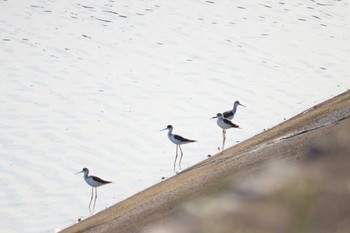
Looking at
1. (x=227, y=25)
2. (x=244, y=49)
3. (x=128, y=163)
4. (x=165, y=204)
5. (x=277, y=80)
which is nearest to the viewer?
(x=165, y=204)

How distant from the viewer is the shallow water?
19.9 meters

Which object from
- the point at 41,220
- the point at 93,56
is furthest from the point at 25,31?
the point at 41,220

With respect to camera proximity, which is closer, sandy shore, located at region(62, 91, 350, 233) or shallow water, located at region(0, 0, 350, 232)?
sandy shore, located at region(62, 91, 350, 233)

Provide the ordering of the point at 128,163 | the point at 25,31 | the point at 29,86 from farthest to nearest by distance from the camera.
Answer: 1. the point at 25,31
2. the point at 29,86
3. the point at 128,163

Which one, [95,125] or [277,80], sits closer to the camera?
[95,125]

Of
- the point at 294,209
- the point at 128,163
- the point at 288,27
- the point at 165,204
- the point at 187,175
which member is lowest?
the point at 288,27

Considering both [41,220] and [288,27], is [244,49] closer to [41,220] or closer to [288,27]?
[288,27]

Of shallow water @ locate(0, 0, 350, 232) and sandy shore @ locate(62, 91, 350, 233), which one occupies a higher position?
sandy shore @ locate(62, 91, 350, 233)

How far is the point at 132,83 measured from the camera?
28.5m

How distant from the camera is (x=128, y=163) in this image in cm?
2109

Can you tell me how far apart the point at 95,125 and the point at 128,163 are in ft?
9.47

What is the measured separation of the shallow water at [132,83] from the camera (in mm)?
19859

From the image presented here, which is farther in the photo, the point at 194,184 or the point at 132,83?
the point at 132,83

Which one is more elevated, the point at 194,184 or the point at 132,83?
the point at 194,184
